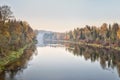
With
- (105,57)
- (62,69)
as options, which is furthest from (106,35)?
(62,69)

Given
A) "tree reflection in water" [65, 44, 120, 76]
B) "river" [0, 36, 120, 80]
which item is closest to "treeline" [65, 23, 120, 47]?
"tree reflection in water" [65, 44, 120, 76]

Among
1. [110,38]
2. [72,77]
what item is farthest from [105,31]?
[72,77]

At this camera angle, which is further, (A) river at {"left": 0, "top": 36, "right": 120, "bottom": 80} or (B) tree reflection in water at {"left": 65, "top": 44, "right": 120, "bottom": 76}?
(B) tree reflection in water at {"left": 65, "top": 44, "right": 120, "bottom": 76}

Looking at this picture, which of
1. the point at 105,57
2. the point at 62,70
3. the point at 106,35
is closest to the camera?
the point at 62,70

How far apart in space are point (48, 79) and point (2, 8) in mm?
38558

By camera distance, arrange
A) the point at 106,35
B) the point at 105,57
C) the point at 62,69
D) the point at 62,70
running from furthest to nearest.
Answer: the point at 106,35, the point at 105,57, the point at 62,69, the point at 62,70

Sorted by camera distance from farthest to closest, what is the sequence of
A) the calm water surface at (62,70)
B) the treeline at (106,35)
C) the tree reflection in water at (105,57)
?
the treeline at (106,35)
the tree reflection in water at (105,57)
the calm water surface at (62,70)

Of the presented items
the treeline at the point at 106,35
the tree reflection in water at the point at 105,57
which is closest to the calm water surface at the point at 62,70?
the tree reflection in water at the point at 105,57

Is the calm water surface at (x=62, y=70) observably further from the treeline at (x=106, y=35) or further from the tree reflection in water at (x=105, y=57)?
the treeline at (x=106, y=35)

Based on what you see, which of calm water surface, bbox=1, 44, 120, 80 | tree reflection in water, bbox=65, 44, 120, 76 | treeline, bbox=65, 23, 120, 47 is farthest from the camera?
treeline, bbox=65, 23, 120, 47

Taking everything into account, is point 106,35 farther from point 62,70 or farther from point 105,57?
point 62,70

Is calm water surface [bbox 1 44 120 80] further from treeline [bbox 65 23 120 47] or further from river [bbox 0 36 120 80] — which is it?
treeline [bbox 65 23 120 47]

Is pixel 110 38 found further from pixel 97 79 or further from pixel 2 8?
pixel 97 79

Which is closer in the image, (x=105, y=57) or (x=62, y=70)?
(x=62, y=70)
